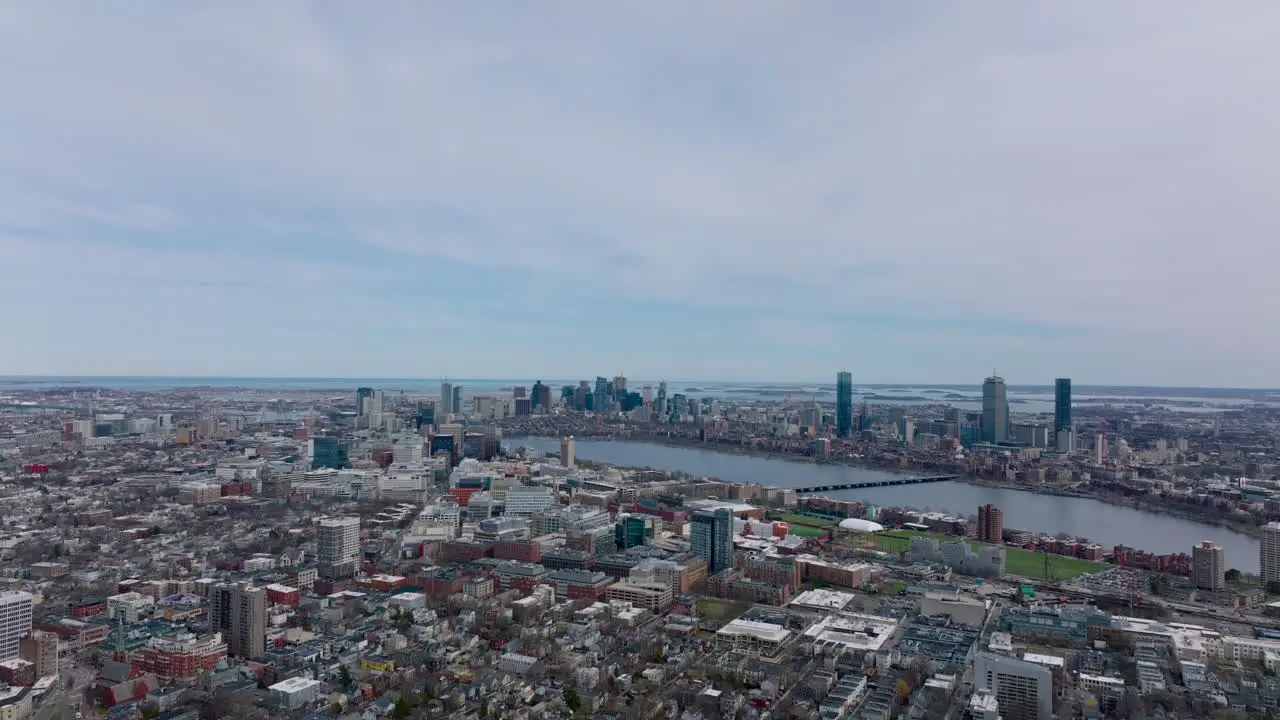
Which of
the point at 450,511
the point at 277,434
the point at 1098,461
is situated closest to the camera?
the point at 450,511

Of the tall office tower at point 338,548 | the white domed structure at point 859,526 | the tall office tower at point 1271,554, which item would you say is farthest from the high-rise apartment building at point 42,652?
the tall office tower at point 1271,554

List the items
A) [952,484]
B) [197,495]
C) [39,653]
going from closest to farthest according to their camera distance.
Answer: [39,653], [197,495], [952,484]

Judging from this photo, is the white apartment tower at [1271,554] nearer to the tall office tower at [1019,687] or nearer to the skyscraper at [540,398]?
the tall office tower at [1019,687]

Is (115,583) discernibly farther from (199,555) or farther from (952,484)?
(952,484)

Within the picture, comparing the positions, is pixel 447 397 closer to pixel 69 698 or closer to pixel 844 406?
pixel 844 406

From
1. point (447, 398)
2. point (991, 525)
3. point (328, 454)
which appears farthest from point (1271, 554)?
point (447, 398)

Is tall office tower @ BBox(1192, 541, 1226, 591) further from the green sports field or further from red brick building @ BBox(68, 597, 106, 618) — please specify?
red brick building @ BBox(68, 597, 106, 618)

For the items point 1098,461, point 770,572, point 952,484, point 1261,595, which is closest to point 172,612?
point 770,572
